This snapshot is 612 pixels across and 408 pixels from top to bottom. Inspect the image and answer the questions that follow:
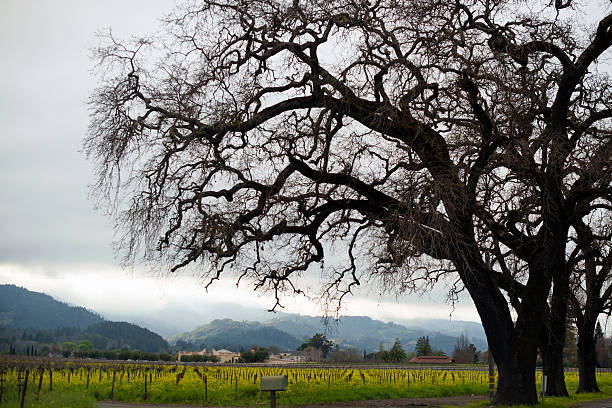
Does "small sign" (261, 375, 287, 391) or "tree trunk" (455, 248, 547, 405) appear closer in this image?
"small sign" (261, 375, 287, 391)

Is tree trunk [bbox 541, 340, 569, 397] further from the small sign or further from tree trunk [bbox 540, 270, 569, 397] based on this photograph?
the small sign

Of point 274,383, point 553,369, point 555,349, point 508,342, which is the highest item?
point 508,342

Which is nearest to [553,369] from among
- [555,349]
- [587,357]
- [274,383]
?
[555,349]

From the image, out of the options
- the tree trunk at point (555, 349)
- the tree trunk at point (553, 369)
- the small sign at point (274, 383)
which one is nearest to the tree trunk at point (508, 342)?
the small sign at point (274, 383)

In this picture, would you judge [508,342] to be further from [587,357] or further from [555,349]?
[587,357]

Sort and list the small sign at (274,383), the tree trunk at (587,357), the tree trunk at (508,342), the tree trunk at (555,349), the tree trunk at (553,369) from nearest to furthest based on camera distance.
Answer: the small sign at (274,383) < the tree trunk at (508,342) < the tree trunk at (555,349) < the tree trunk at (553,369) < the tree trunk at (587,357)

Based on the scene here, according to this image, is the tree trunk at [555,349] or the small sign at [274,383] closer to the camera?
the small sign at [274,383]

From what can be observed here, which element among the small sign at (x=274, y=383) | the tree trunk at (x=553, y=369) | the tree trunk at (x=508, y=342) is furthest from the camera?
the tree trunk at (x=553, y=369)

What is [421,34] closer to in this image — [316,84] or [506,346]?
[316,84]

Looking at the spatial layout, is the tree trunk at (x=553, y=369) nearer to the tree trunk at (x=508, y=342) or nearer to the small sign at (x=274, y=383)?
the tree trunk at (x=508, y=342)

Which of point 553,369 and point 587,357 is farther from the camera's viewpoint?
point 587,357

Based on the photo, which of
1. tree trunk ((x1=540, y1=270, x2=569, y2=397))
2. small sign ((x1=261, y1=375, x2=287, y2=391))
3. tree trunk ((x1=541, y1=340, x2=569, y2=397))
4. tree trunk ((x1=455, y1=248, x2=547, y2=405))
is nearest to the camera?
small sign ((x1=261, y1=375, x2=287, y2=391))

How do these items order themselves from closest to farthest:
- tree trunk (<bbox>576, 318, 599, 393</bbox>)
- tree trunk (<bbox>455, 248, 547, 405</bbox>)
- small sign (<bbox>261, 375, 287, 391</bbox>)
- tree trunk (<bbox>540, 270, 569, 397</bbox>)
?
small sign (<bbox>261, 375, 287, 391</bbox>) → tree trunk (<bbox>455, 248, 547, 405</bbox>) → tree trunk (<bbox>540, 270, 569, 397</bbox>) → tree trunk (<bbox>576, 318, 599, 393</bbox>)

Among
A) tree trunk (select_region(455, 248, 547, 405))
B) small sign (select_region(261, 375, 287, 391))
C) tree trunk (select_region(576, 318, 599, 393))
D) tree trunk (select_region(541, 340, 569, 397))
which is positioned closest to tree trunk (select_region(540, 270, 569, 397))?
tree trunk (select_region(541, 340, 569, 397))
